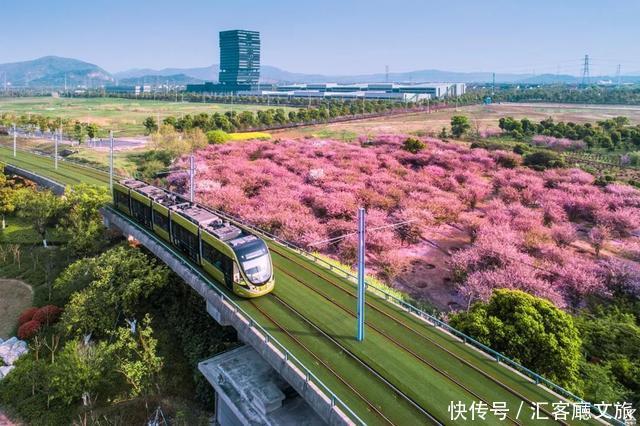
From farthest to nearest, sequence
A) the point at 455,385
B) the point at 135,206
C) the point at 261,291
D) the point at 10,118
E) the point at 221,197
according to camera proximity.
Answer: the point at 10,118 → the point at 221,197 → the point at 135,206 → the point at 261,291 → the point at 455,385

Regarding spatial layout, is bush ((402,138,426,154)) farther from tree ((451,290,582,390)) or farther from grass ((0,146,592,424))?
tree ((451,290,582,390))

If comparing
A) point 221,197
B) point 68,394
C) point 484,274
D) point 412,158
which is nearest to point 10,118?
point 221,197

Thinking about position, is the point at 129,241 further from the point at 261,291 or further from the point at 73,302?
the point at 261,291

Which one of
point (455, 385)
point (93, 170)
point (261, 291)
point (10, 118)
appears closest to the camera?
point (455, 385)

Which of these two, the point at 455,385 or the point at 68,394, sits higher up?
the point at 455,385

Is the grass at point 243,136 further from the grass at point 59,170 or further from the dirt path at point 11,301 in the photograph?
the dirt path at point 11,301

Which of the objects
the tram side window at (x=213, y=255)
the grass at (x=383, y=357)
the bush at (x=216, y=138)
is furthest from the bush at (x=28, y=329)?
the bush at (x=216, y=138)
